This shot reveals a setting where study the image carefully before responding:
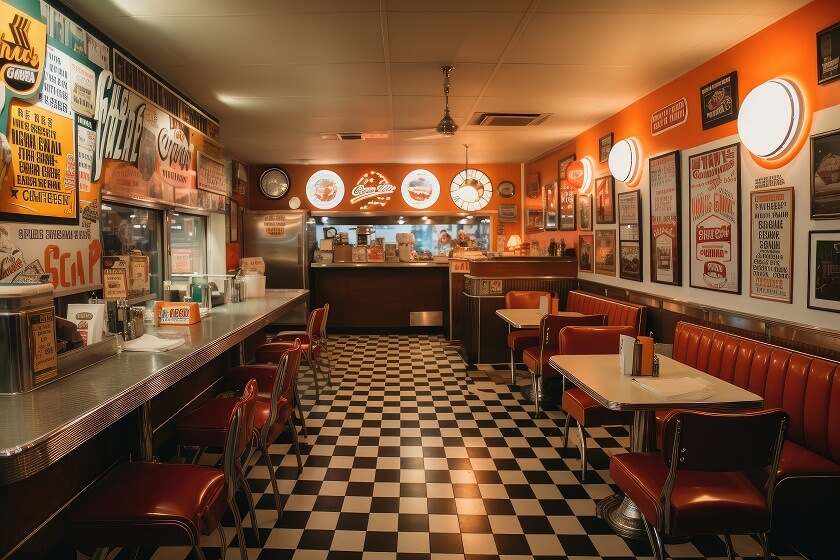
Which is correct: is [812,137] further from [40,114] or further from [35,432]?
[40,114]

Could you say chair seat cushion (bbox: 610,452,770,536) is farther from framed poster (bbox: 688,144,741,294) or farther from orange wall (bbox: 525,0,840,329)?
framed poster (bbox: 688,144,741,294)

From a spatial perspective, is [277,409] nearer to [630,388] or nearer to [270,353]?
[270,353]

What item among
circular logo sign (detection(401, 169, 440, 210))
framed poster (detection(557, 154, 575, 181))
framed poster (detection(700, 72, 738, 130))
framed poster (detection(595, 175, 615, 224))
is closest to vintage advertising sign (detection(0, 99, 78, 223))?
framed poster (detection(700, 72, 738, 130))

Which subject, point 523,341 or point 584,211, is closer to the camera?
point 523,341

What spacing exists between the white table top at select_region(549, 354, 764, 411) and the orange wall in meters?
0.92

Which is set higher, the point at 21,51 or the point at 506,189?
the point at 506,189

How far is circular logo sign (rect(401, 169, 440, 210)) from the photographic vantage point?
31.9 feet

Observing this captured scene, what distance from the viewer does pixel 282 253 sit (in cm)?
925

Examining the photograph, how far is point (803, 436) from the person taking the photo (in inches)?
115

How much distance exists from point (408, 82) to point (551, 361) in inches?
115

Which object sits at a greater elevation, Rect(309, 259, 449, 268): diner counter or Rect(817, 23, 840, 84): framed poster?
Rect(817, 23, 840, 84): framed poster

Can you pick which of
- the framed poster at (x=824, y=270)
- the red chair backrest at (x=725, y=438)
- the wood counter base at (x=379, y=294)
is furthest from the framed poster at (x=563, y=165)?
the red chair backrest at (x=725, y=438)

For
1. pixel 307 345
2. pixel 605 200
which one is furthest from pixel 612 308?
pixel 307 345

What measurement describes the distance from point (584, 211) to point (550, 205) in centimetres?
144
